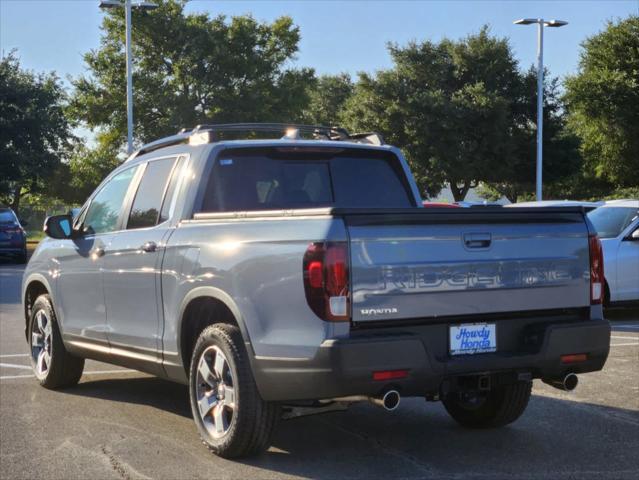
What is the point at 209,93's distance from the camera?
4750cm

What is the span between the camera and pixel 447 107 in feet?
152

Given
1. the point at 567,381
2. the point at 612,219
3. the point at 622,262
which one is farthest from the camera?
the point at 612,219

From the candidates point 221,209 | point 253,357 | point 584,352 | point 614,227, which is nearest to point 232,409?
point 253,357

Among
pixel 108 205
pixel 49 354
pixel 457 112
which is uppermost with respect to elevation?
pixel 457 112

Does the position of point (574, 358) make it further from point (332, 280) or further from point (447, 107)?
point (447, 107)

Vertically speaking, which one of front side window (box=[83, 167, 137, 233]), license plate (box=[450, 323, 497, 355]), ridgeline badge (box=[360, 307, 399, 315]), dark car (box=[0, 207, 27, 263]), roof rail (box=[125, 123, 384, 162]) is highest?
roof rail (box=[125, 123, 384, 162])

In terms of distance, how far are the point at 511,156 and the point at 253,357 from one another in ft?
143

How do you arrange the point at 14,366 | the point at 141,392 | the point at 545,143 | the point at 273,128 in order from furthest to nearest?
the point at 545,143 < the point at 14,366 < the point at 141,392 < the point at 273,128

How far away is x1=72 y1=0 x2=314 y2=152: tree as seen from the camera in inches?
1845

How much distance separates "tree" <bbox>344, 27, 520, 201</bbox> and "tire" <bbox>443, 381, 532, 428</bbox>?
132 ft

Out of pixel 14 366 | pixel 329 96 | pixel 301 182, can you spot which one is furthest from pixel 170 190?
pixel 329 96

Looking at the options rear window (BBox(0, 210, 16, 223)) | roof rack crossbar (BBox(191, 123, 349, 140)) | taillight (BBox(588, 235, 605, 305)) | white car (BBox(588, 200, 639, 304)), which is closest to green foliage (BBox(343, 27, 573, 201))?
rear window (BBox(0, 210, 16, 223))

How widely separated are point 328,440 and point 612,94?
34159mm

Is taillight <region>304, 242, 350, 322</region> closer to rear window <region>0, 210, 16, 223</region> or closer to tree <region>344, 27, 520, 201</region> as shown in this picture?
rear window <region>0, 210, 16, 223</region>
